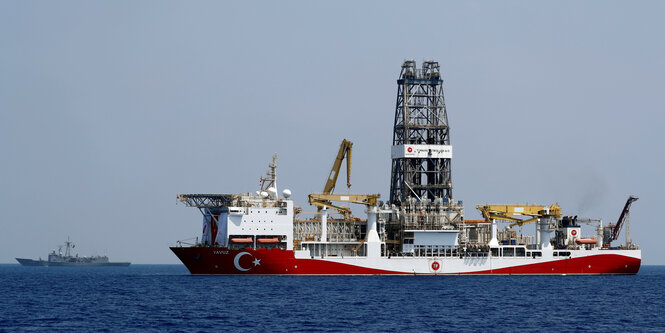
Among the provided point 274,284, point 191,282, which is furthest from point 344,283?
point 191,282

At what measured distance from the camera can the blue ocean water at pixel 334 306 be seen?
42.8 metres

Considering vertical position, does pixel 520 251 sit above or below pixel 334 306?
above

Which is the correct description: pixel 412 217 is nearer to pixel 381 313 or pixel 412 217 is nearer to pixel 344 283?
pixel 344 283

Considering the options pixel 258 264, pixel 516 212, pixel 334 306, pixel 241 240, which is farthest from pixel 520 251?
pixel 334 306

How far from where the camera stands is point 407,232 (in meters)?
78.6

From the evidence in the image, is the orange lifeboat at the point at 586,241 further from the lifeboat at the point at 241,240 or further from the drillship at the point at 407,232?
the lifeboat at the point at 241,240

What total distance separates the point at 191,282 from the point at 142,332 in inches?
1190

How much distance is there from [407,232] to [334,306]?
2858 centimetres

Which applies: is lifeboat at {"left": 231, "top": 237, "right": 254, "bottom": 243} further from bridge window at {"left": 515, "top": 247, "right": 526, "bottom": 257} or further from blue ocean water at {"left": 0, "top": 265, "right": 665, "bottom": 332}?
bridge window at {"left": 515, "top": 247, "right": 526, "bottom": 257}

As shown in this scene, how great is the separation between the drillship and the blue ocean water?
2246 millimetres

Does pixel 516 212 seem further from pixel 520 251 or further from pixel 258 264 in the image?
pixel 258 264

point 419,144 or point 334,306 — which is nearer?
point 334,306

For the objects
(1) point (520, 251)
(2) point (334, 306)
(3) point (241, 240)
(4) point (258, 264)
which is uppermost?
(3) point (241, 240)

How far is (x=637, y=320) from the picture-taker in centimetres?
4625
